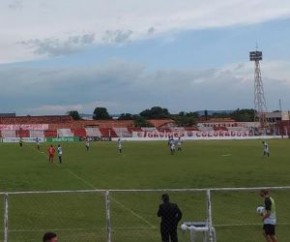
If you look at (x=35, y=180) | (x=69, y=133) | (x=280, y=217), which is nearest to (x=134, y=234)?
(x=280, y=217)

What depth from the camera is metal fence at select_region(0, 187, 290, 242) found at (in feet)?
56.6

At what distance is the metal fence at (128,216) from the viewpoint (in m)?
17.2

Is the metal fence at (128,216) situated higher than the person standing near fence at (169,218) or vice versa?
the person standing near fence at (169,218)

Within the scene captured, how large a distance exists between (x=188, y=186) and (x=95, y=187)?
177 inches

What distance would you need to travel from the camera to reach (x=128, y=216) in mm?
21484

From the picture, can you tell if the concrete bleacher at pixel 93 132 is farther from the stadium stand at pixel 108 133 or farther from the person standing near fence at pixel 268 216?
the person standing near fence at pixel 268 216

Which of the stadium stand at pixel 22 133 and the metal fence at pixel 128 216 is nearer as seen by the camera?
the metal fence at pixel 128 216

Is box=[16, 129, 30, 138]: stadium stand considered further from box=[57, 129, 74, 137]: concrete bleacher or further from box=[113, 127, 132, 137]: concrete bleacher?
box=[113, 127, 132, 137]: concrete bleacher

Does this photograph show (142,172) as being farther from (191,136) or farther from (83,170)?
(191,136)

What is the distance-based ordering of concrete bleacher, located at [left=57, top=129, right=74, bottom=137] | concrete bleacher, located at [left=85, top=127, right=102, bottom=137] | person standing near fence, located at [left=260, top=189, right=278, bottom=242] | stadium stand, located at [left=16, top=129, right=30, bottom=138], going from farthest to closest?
concrete bleacher, located at [left=85, top=127, right=102, bottom=137] → concrete bleacher, located at [left=57, top=129, right=74, bottom=137] → stadium stand, located at [left=16, top=129, right=30, bottom=138] → person standing near fence, located at [left=260, top=189, right=278, bottom=242]

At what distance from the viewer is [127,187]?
101 feet

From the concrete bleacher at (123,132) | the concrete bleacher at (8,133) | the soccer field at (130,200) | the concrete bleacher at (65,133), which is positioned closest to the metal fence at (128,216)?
the soccer field at (130,200)

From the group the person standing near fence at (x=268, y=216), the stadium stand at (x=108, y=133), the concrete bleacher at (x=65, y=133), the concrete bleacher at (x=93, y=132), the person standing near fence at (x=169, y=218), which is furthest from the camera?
the stadium stand at (x=108, y=133)

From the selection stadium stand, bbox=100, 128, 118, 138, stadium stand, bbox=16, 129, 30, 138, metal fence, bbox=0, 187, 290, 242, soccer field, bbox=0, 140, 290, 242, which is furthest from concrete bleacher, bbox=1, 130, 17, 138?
metal fence, bbox=0, 187, 290, 242
